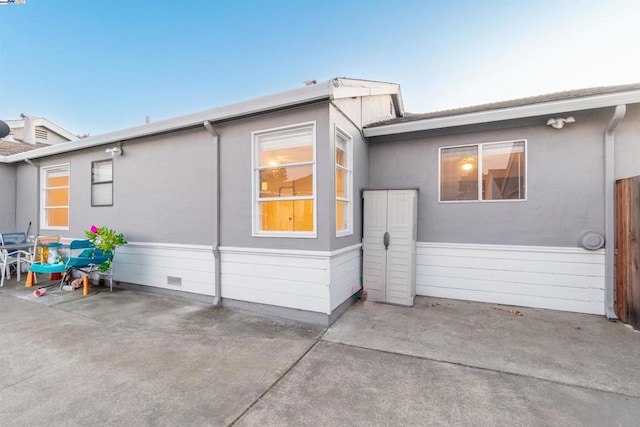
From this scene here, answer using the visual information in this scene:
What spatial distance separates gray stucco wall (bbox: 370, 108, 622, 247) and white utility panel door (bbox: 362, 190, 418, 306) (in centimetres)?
61

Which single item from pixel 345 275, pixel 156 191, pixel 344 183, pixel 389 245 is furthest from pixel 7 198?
pixel 389 245

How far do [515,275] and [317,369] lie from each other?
3607mm

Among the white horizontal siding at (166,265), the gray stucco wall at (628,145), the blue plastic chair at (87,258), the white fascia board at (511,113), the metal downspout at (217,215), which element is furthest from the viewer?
the blue plastic chair at (87,258)

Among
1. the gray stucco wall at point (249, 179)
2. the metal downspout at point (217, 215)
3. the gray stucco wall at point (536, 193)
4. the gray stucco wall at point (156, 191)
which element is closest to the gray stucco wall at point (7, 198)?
the gray stucco wall at point (156, 191)

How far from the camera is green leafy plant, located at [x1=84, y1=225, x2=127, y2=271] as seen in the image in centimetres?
475

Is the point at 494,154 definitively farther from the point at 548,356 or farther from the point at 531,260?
the point at 548,356

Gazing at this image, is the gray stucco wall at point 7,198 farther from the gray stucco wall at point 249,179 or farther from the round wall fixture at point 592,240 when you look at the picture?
the round wall fixture at point 592,240

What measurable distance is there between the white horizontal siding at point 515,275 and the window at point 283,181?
2.37 m

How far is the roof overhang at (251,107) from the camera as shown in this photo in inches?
131

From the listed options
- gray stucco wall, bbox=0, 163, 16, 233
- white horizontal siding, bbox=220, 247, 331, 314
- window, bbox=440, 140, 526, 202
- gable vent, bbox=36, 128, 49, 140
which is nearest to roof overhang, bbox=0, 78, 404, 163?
window, bbox=440, 140, 526, 202

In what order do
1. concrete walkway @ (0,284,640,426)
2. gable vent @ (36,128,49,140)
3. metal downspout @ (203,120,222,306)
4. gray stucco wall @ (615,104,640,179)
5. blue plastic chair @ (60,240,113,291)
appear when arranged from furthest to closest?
gable vent @ (36,128,49,140) < blue plastic chair @ (60,240,113,291) < metal downspout @ (203,120,222,306) < gray stucco wall @ (615,104,640,179) < concrete walkway @ (0,284,640,426)

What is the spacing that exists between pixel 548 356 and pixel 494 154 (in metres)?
3.00

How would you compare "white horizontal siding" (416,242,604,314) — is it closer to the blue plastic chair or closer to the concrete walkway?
the concrete walkway

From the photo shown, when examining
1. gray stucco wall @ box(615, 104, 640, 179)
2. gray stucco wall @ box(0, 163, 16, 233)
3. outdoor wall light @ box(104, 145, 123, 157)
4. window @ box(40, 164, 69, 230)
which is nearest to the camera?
gray stucco wall @ box(615, 104, 640, 179)
